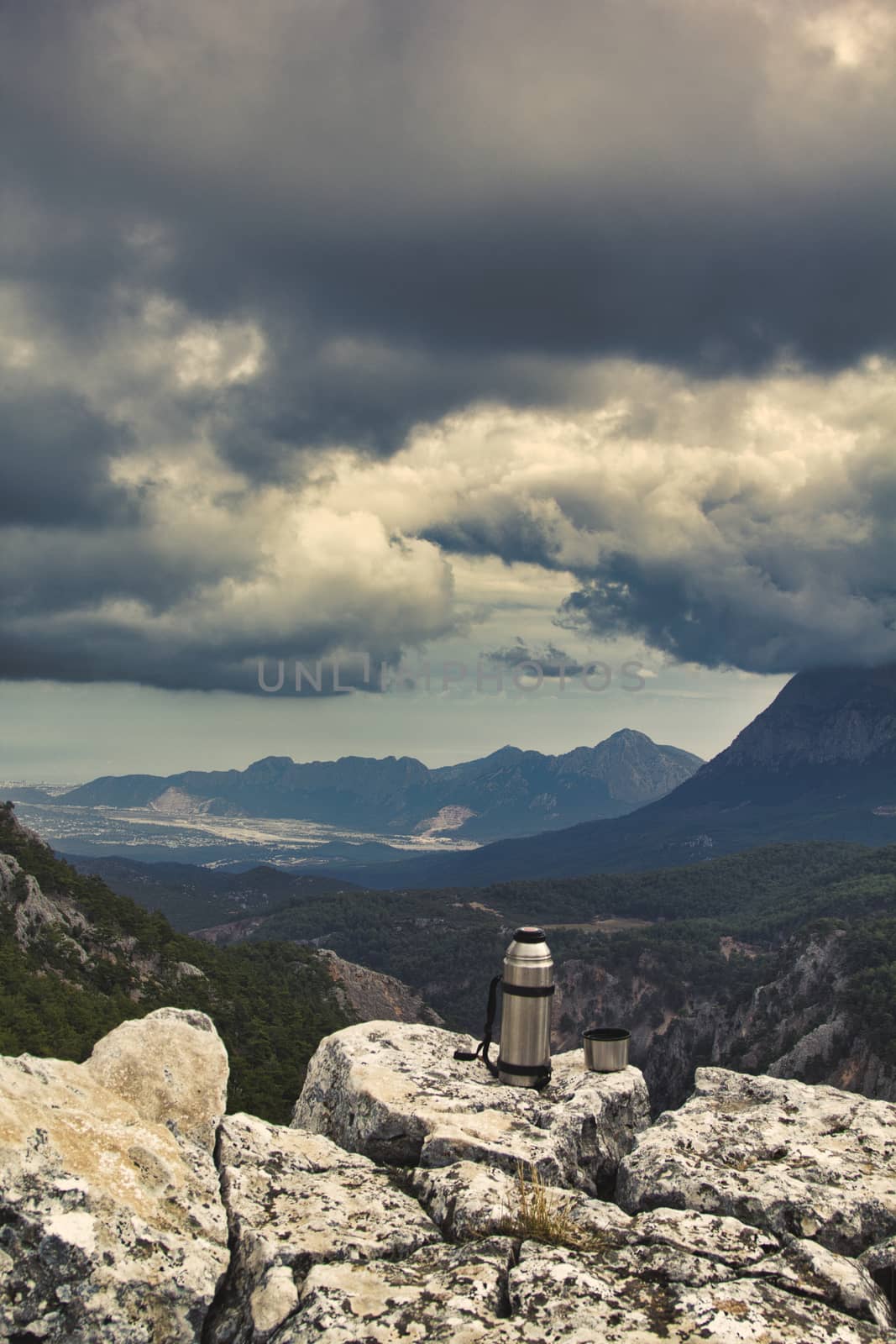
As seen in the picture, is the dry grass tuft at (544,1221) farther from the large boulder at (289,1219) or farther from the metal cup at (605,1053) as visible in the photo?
the metal cup at (605,1053)

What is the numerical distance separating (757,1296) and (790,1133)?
151 inches

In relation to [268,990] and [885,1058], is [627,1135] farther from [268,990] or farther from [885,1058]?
[885,1058]

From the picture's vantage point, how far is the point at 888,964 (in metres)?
128

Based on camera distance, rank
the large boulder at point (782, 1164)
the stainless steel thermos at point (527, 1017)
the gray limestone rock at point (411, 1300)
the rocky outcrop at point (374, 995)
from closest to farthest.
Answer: the gray limestone rock at point (411, 1300) → the large boulder at point (782, 1164) → the stainless steel thermos at point (527, 1017) → the rocky outcrop at point (374, 995)

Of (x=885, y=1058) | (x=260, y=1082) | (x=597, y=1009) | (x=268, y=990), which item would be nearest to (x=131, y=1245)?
(x=260, y=1082)

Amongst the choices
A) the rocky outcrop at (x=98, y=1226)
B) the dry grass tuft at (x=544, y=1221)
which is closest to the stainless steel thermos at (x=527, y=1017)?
the dry grass tuft at (x=544, y=1221)

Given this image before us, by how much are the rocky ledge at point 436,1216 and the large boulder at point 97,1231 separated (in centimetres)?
2

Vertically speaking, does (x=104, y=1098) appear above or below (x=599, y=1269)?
above

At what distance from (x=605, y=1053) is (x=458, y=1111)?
9.30 ft

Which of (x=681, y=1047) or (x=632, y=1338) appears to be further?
(x=681, y=1047)

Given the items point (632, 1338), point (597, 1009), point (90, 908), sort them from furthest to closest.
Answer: point (597, 1009) → point (90, 908) → point (632, 1338)

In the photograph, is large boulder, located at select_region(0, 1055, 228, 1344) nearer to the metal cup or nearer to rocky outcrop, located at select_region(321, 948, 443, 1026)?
the metal cup

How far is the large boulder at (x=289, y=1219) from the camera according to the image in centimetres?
723

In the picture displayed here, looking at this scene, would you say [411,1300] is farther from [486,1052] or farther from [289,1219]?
[486,1052]
